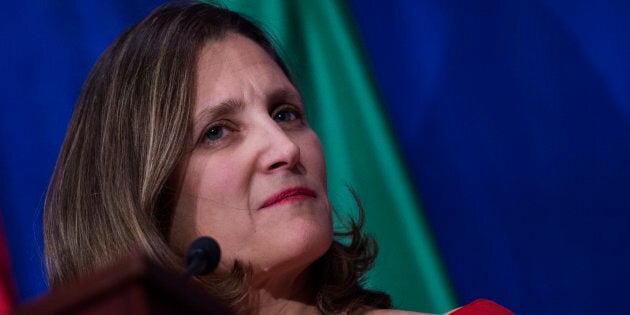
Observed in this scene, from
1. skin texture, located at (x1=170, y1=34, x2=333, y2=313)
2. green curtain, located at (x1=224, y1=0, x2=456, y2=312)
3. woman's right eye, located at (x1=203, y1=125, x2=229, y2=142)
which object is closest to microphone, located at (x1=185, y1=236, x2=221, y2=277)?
skin texture, located at (x1=170, y1=34, x2=333, y2=313)

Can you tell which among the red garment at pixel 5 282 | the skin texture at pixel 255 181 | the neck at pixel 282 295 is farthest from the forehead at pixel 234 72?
the red garment at pixel 5 282

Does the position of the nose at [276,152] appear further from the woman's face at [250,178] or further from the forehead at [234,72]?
the forehead at [234,72]

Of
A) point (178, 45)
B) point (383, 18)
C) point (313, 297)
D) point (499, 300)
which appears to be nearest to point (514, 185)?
point (499, 300)

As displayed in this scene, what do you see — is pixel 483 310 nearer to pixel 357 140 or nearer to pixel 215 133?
pixel 215 133

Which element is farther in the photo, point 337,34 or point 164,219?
point 337,34

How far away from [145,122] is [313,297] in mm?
394

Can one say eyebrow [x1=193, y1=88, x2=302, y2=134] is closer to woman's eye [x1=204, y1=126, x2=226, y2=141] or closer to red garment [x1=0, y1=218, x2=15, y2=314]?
woman's eye [x1=204, y1=126, x2=226, y2=141]

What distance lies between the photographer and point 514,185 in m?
2.10

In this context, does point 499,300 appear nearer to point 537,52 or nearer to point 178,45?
point 537,52

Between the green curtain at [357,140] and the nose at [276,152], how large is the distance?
59 cm

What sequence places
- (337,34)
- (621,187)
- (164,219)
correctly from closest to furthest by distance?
(164,219), (621,187), (337,34)

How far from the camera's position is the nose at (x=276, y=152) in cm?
150

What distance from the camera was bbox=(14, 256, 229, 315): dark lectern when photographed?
77 cm

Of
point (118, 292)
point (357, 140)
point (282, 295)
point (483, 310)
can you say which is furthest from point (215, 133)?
point (118, 292)
